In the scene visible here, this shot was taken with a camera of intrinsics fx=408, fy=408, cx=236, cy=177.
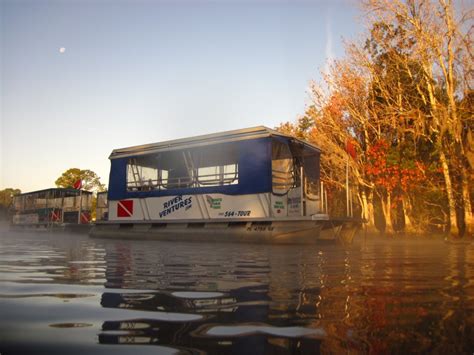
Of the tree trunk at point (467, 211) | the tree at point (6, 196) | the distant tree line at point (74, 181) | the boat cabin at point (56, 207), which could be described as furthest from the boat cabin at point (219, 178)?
the tree at point (6, 196)

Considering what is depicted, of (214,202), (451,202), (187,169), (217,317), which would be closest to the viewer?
(217,317)

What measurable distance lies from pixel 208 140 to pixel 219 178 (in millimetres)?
1268

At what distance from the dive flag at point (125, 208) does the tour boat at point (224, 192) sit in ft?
0.11

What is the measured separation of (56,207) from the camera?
2316 cm

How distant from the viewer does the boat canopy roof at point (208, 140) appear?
36.8 ft

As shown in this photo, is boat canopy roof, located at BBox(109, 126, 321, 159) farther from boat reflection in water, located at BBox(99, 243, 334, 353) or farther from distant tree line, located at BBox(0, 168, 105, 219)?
distant tree line, located at BBox(0, 168, 105, 219)

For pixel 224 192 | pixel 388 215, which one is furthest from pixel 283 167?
pixel 388 215

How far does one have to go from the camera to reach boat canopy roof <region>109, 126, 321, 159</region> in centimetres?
1122

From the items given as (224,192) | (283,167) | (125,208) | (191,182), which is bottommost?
(125,208)

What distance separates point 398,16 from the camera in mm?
16359

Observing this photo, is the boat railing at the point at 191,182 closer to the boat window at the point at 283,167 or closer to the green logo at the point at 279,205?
the boat window at the point at 283,167

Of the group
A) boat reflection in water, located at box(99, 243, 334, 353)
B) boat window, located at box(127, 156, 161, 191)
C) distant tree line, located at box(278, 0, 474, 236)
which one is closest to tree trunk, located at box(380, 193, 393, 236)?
distant tree line, located at box(278, 0, 474, 236)

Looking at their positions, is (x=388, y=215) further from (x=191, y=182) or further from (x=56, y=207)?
(x=56, y=207)

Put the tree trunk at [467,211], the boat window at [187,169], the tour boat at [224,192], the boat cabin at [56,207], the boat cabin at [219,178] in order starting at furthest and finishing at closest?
→ the boat cabin at [56,207]
the tree trunk at [467,211]
the boat window at [187,169]
the boat cabin at [219,178]
the tour boat at [224,192]
